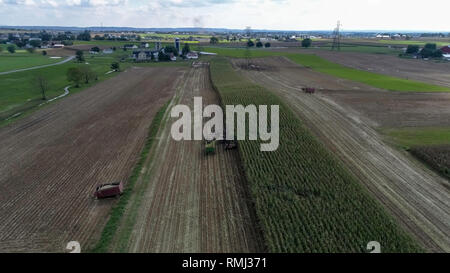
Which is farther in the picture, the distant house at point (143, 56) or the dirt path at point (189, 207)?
the distant house at point (143, 56)

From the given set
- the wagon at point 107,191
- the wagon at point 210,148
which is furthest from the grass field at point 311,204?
the wagon at point 107,191

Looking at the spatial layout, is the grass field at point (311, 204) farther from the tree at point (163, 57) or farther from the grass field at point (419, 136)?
the tree at point (163, 57)

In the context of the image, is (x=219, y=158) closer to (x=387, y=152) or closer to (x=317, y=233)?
(x=317, y=233)

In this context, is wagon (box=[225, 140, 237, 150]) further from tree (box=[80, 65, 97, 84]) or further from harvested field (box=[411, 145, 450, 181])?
tree (box=[80, 65, 97, 84])

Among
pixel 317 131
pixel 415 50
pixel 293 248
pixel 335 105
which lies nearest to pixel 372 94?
pixel 335 105

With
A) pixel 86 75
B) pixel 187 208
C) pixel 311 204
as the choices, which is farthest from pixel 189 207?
pixel 86 75

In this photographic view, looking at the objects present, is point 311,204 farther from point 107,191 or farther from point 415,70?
point 415,70
